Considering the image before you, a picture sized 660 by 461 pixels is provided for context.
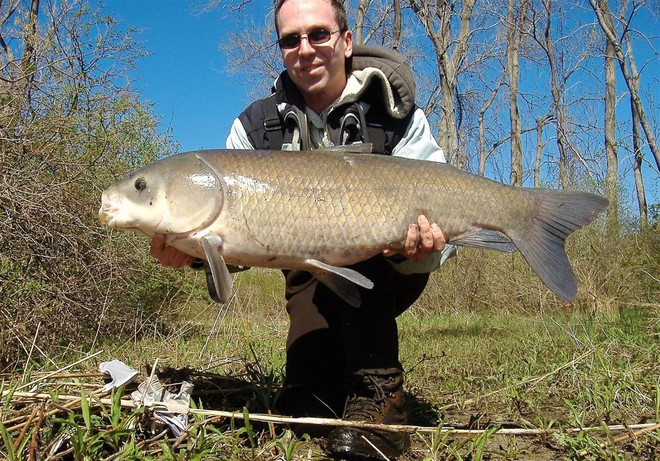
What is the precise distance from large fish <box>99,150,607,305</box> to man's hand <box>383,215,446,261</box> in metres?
0.03

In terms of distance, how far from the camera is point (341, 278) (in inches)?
93.3

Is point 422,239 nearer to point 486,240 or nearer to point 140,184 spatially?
point 486,240

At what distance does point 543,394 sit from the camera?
10.2 ft

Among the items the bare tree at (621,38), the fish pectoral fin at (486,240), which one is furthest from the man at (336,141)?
the bare tree at (621,38)

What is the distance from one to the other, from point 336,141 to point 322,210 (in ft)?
2.41

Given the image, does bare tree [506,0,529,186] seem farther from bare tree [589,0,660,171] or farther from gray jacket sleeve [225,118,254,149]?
gray jacket sleeve [225,118,254,149]

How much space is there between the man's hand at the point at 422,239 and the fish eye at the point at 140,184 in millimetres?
939

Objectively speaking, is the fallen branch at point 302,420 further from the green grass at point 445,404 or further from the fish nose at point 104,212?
the fish nose at point 104,212

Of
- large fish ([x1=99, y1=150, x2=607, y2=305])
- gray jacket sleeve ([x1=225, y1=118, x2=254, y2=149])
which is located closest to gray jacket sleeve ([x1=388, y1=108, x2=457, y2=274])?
large fish ([x1=99, y1=150, x2=607, y2=305])

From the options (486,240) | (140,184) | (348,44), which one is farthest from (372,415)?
(348,44)

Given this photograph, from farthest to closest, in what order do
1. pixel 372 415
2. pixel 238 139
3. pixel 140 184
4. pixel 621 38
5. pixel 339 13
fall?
pixel 621 38 < pixel 238 139 < pixel 339 13 < pixel 372 415 < pixel 140 184

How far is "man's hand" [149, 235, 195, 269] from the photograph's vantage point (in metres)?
2.41

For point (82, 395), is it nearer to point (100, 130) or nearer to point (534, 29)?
point (100, 130)

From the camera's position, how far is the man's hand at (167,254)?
2.41 meters
